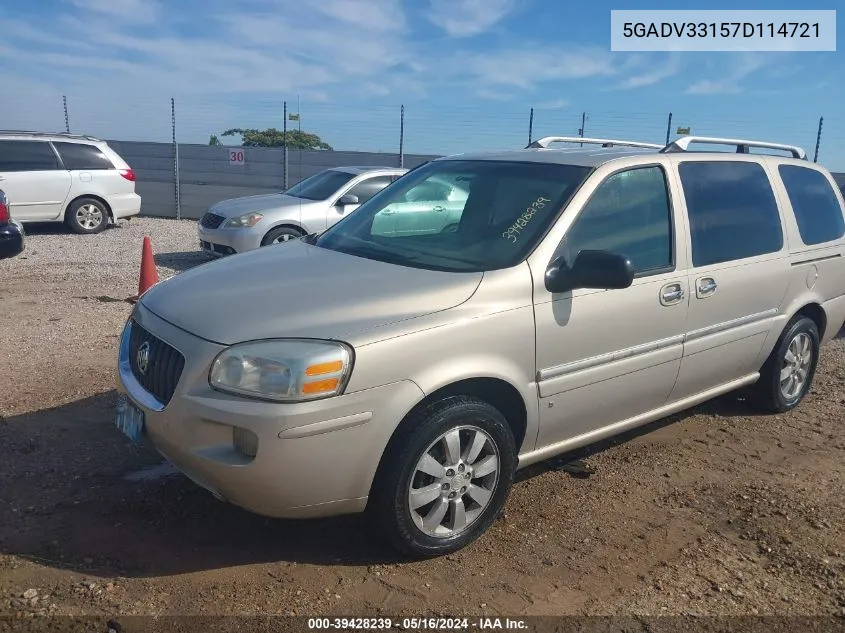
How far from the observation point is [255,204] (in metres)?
10.4

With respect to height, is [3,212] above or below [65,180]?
below

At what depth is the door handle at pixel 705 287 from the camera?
420 centimetres

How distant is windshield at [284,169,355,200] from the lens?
1070 cm

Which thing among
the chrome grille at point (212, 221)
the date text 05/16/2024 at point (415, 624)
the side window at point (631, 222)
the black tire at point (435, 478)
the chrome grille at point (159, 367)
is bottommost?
the date text 05/16/2024 at point (415, 624)

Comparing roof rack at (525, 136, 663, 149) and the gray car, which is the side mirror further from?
the gray car

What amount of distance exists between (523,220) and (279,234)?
6823 millimetres

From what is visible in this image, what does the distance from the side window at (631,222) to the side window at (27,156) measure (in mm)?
11911

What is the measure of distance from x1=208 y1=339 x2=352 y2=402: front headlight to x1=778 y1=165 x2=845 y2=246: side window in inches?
146

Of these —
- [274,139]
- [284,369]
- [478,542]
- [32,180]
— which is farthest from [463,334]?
[274,139]

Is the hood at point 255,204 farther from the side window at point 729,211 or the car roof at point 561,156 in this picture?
the side window at point 729,211

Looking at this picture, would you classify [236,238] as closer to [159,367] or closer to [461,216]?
[461,216]

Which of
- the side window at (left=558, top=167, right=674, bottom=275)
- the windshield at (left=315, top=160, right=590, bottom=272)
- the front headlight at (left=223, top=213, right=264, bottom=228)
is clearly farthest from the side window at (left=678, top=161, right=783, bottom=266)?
the front headlight at (left=223, top=213, right=264, bottom=228)

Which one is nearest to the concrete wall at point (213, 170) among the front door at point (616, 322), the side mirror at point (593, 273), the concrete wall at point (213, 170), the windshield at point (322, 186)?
the concrete wall at point (213, 170)

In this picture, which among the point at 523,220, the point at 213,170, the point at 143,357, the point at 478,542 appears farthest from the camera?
the point at 213,170
